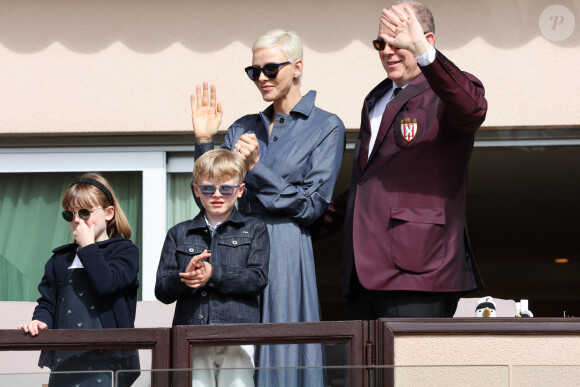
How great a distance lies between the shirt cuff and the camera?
4.19m

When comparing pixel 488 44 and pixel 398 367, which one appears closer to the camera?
pixel 398 367

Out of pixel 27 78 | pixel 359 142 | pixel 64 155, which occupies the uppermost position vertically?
pixel 27 78

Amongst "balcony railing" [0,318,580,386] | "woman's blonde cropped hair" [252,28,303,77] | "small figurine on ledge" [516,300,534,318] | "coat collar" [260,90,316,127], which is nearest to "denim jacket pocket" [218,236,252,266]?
"balcony railing" [0,318,580,386]

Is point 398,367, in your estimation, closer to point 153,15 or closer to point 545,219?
point 153,15

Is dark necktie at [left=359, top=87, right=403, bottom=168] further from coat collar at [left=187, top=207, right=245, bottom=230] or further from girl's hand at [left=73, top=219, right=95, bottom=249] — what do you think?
girl's hand at [left=73, top=219, right=95, bottom=249]

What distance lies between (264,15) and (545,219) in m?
6.16

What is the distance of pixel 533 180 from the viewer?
375 inches

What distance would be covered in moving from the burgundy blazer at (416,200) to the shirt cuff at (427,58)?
13 cm

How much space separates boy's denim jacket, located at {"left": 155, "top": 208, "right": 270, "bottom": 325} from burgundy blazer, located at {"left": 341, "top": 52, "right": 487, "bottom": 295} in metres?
0.36

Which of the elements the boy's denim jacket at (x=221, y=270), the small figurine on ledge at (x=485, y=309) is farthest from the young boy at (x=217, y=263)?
the small figurine on ledge at (x=485, y=309)

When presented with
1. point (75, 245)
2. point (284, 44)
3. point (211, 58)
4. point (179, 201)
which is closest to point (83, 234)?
point (75, 245)

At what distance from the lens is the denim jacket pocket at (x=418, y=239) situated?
4391 mm

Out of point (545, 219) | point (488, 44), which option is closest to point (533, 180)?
point (545, 219)

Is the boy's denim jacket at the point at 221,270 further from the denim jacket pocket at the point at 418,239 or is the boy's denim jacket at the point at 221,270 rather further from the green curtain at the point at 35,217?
the green curtain at the point at 35,217
